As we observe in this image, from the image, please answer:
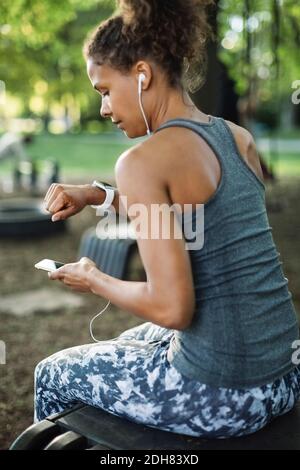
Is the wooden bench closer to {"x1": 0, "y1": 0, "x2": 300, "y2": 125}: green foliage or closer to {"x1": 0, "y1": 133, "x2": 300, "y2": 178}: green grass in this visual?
{"x1": 0, "y1": 0, "x2": 300, "y2": 125}: green foliage

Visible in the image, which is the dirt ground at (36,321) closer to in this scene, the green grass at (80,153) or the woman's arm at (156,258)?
the woman's arm at (156,258)

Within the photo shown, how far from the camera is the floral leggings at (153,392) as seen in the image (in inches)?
69.2

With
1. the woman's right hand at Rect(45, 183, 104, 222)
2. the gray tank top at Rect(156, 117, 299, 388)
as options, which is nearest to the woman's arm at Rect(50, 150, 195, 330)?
the gray tank top at Rect(156, 117, 299, 388)

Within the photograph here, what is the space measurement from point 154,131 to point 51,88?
19034 millimetres

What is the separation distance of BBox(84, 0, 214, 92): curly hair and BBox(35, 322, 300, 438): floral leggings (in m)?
0.87

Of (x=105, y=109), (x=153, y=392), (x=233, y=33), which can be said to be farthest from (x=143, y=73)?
(x=233, y=33)

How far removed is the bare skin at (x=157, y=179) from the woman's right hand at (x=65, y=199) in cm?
36

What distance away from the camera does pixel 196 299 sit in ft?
5.73

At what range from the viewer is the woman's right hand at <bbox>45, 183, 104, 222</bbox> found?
6.97 ft

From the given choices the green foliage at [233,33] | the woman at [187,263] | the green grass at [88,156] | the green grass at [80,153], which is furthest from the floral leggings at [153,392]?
the green grass at [80,153]

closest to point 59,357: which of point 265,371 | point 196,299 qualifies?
point 196,299

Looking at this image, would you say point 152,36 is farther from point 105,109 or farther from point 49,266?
point 49,266

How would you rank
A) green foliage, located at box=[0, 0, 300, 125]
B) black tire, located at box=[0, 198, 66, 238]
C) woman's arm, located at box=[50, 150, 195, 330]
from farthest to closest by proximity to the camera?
1. black tire, located at box=[0, 198, 66, 238]
2. green foliage, located at box=[0, 0, 300, 125]
3. woman's arm, located at box=[50, 150, 195, 330]

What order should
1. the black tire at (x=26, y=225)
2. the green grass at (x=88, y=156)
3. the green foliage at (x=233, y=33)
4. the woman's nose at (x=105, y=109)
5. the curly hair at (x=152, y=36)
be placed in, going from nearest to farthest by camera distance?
the curly hair at (x=152, y=36) < the woman's nose at (x=105, y=109) < the green foliage at (x=233, y=33) < the black tire at (x=26, y=225) < the green grass at (x=88, y=156)
